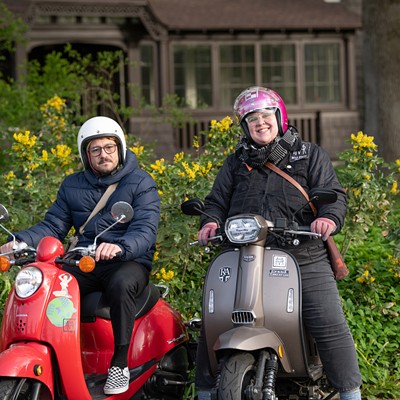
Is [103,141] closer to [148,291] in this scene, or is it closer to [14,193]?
[148,291]

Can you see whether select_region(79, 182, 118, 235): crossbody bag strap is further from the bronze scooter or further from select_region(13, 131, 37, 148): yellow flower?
select_region(13, 131, 37, 148): yellow flower

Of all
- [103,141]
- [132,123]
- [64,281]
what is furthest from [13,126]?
[132,123]

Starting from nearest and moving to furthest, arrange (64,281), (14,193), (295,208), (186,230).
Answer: (64,281), (295,208), (186,230), (14,193)

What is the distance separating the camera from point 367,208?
654 centimetres

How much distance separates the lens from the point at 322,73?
70.5ft

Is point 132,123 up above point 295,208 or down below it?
above

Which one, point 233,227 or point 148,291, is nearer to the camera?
point 233,227

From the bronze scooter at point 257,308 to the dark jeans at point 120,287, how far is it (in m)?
0.37

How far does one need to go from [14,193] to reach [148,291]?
2.28m

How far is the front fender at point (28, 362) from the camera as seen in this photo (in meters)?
4.32

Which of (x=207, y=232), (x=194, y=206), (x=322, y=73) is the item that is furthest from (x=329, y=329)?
(x=322, y=73)

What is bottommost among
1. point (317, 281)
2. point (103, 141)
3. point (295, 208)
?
point (317, 281)

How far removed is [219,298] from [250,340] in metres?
0.39

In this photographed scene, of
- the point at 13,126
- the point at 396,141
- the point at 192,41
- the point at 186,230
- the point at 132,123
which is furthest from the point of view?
the point at 192,41
